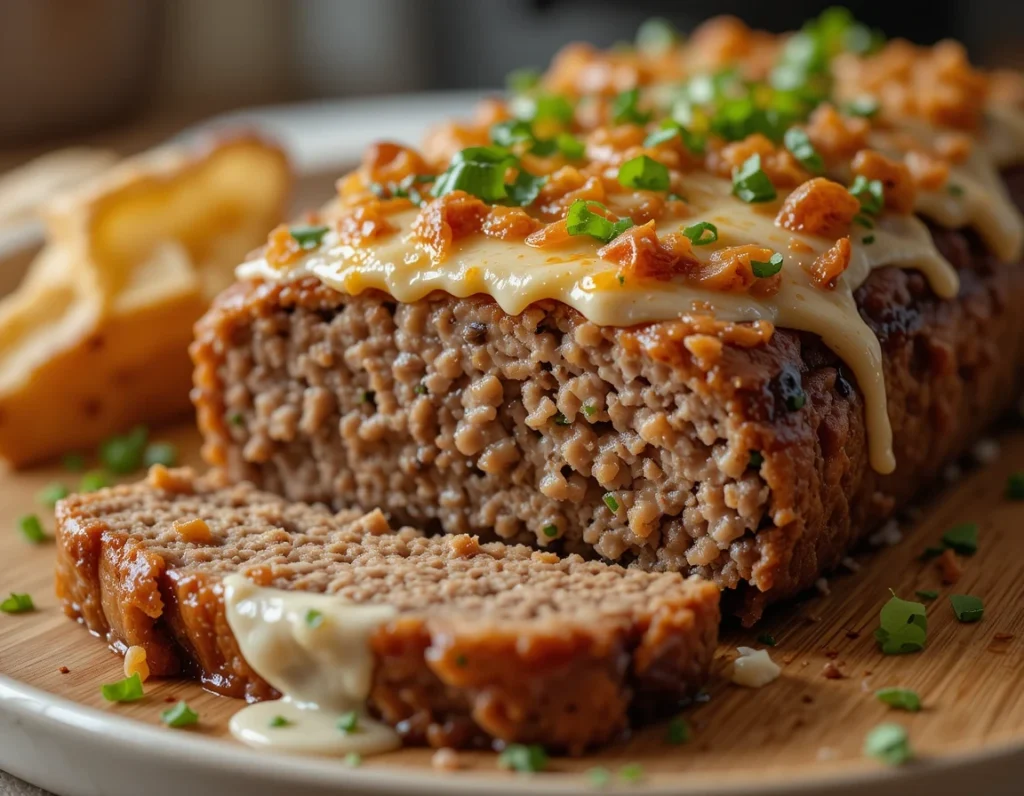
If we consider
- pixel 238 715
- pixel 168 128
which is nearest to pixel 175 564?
pixel 238 715

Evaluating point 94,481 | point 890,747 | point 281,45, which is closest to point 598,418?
point 890,747

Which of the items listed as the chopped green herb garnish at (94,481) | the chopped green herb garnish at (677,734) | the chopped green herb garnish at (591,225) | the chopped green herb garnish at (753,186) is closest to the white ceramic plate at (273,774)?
the chopped green herb garnish at (677,734)

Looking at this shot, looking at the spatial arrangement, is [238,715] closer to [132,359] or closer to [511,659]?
[511,659]

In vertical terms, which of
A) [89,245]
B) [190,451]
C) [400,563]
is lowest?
[190,451]

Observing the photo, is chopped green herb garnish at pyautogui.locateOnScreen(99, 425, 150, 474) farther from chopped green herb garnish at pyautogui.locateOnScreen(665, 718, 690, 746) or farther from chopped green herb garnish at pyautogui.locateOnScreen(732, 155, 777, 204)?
chopped green herb garnish at pyautogui.locateOnScreen(665, 718, 690, 746)

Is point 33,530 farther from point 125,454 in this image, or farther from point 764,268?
point 764,268

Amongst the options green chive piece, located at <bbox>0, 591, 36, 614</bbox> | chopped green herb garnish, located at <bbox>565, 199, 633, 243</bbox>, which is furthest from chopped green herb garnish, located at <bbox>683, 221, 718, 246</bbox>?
green chive piece, located at <bbox>0, 591, 36, 614</bbox>
